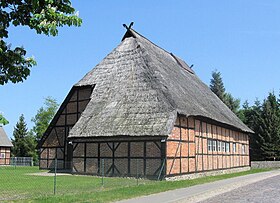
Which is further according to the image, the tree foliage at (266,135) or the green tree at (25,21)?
the tree foliage at (266,135)

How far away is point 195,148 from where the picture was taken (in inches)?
915

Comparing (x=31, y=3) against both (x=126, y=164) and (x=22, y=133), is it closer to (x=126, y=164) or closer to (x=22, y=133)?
(x=126, y=164)

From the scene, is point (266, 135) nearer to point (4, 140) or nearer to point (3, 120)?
point (4, 140)

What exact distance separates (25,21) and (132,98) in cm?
1729

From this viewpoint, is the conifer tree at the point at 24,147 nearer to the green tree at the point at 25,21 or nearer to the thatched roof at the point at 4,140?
the thatched roof at the point at 4,140

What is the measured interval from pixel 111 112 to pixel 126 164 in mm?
3661

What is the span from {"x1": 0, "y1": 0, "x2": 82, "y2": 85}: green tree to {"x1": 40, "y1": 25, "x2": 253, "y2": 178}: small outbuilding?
46.1 feet

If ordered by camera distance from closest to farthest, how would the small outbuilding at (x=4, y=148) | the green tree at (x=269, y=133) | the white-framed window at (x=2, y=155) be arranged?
the green tree at (x=269, y=133) → the small outbuilding at (x=4, y=148) → the white-framed window at (x=2, y=155)

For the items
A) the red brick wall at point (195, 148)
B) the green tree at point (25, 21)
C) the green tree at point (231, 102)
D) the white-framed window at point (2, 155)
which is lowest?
the white-framed window at point (2, 155)

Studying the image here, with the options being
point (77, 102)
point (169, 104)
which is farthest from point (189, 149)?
point (77, 102)

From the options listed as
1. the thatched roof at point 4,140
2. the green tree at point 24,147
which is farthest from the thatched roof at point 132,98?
the green tree at point 24,147

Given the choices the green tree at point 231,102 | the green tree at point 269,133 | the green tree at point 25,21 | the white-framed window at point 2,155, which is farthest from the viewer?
the green tree at point 231,102

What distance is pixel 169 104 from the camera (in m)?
20.9

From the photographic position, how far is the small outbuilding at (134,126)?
20.3 metres
